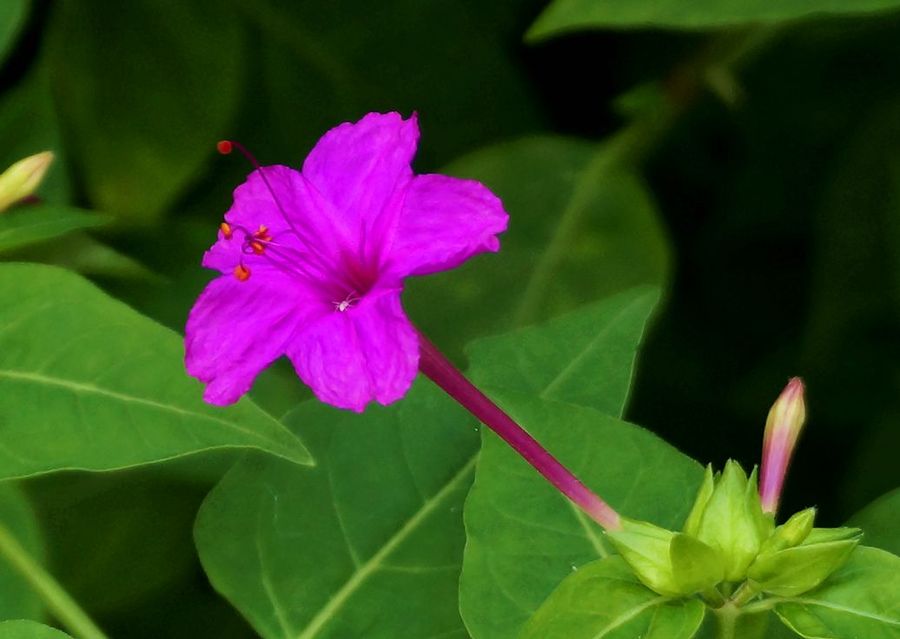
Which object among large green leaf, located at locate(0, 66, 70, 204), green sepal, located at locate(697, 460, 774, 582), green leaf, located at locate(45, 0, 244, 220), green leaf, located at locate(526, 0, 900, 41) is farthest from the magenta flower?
green leaf, located at locate(45, 0, 244, 220)

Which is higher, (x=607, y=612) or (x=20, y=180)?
(x=20, y=180)

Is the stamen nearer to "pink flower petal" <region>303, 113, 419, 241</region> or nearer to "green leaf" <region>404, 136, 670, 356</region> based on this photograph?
"pink flower petal" <region>303, 113, 419, 241</region>

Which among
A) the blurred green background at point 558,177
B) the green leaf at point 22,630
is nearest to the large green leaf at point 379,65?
the blurred green background at point 558,177

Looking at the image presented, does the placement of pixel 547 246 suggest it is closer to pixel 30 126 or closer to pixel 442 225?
pixel 30 126

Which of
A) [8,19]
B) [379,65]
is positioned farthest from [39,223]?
[379,65]

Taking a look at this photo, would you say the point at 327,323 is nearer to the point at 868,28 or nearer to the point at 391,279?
the point at 391,279

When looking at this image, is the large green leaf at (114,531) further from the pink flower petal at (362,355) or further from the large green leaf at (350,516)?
the pink flower petal at (362,355)
